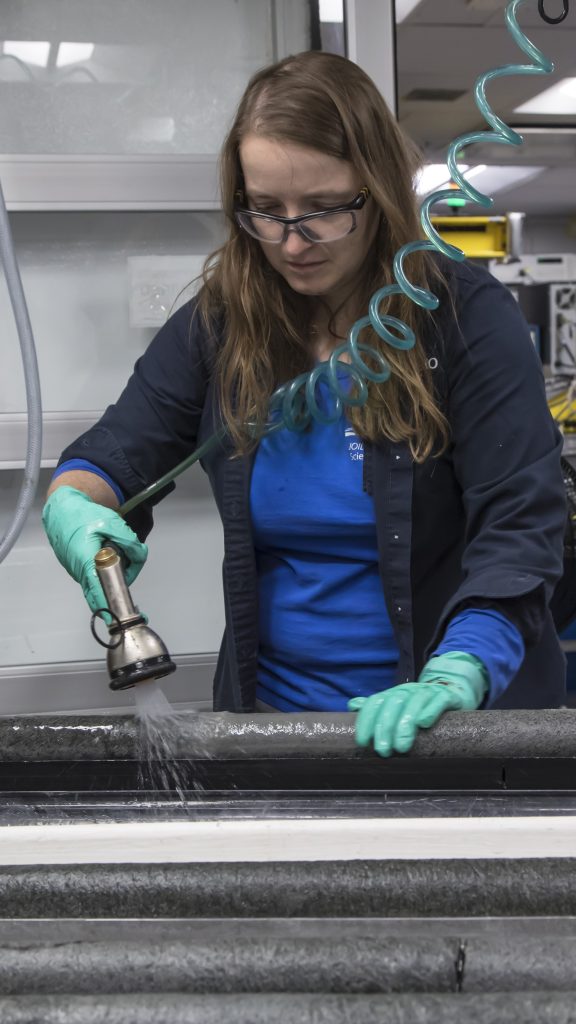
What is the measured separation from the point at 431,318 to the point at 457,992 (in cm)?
100

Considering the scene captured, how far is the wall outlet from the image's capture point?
1991 mm

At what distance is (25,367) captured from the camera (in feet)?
5.23

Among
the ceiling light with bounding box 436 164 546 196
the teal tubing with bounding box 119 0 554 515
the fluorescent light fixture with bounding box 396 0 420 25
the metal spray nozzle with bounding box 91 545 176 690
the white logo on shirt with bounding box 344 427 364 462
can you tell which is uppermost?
the ceiling light with bounding box 436 164 546 196

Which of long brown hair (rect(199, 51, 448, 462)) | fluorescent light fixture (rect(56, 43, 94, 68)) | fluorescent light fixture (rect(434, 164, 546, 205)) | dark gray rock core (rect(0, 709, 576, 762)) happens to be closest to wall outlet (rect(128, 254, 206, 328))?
fluorescent light fixture (rect(56, 43, 94, 68))

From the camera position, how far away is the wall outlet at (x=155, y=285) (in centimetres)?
199

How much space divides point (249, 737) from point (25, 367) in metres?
0.95

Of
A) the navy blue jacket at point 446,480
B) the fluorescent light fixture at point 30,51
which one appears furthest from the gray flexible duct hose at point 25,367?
the fluorescent light fixture at point 30,51

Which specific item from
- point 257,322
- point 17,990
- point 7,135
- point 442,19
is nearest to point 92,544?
point 257,322

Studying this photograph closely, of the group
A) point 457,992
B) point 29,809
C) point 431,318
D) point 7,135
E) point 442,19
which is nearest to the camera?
point 457,992

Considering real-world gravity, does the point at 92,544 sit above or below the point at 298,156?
below

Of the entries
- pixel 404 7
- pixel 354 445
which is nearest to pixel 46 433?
pixel 354 445

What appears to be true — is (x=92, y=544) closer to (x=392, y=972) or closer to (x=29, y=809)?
A: (x=29, y=809)

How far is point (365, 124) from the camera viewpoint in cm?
123

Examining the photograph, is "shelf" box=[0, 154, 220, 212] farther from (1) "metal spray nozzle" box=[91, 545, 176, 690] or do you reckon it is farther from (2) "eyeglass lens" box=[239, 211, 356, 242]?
(1) "metal spray nozzle" box=[91, 545, 176, 690]
